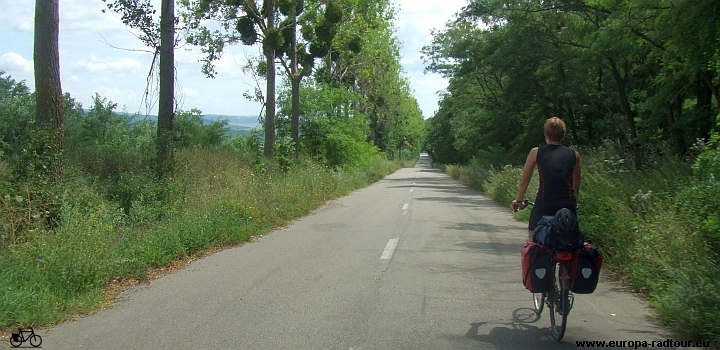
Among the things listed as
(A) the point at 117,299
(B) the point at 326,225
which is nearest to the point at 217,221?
(B) the point at 326,225

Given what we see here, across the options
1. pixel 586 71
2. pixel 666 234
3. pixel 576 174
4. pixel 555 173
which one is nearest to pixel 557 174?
pixel 555 173

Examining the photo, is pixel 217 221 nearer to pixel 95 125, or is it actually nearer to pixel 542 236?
pixel 542 236

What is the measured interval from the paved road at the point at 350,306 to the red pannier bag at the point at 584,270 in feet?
1.86

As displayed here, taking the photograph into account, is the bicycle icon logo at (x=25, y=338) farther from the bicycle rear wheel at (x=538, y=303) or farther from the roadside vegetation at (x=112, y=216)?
the bicycle rear wheel at (x=538, y=303)

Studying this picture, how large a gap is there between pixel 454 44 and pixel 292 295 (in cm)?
3108

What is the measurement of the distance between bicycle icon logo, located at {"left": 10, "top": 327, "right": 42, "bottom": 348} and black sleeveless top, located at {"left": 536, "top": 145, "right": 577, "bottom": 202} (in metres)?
5.13

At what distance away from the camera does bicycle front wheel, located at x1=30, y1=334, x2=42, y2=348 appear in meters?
5.95

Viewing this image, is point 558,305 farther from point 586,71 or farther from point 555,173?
point 586,71

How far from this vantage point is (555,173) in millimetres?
6176

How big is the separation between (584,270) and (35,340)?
17.4 ft

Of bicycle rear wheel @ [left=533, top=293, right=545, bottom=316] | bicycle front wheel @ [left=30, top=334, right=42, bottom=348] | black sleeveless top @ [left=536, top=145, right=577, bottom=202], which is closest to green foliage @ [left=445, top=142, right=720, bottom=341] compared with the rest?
bicycle rear wheel @ [left=533, top=293, right=545, bottom=316]

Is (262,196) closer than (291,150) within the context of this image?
Yes

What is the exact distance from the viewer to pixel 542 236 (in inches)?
233

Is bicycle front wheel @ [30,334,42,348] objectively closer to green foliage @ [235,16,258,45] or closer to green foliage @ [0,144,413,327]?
green foliage @ [0,144,413,327]
